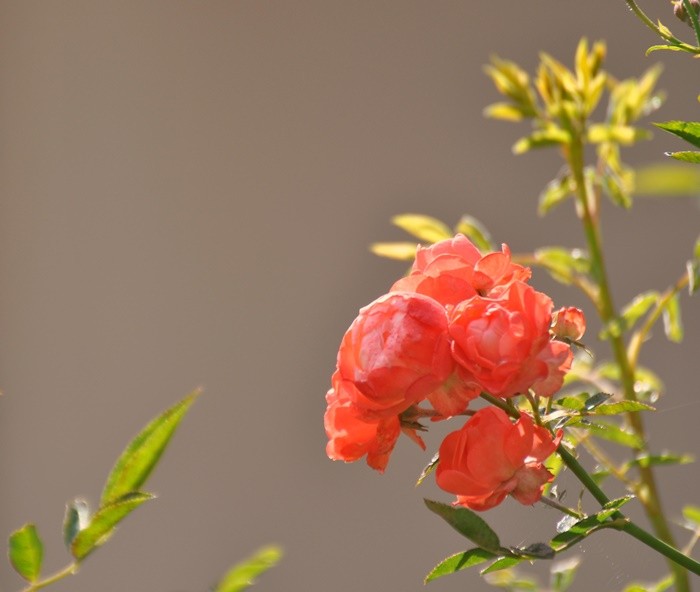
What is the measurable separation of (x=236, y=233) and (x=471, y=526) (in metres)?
1.97

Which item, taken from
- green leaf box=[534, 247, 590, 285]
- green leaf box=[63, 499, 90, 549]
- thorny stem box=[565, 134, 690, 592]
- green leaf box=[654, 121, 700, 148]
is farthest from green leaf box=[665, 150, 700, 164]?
green leaf box=[534, 247, 590, 285]

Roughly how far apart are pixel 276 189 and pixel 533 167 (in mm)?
534

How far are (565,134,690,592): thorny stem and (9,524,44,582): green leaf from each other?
0.39m

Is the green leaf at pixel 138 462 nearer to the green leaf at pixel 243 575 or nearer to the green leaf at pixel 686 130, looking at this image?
the green leaf at pixel 243 575

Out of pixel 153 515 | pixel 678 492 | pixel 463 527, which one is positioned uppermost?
pixel 463 527

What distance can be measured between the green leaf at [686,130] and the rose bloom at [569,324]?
2.8 inches

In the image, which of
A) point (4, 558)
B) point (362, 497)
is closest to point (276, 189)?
point (362, 497)

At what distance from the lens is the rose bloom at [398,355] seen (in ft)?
1.16

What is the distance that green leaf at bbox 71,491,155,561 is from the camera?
337mm

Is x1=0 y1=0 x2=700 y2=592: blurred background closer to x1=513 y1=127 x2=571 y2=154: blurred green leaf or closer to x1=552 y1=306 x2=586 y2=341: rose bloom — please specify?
x1=513 y1=127 x2=571 y2=154: blurred green leaf

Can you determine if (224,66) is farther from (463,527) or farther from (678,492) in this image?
(463,527)

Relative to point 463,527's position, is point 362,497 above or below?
below

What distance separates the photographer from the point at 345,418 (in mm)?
381

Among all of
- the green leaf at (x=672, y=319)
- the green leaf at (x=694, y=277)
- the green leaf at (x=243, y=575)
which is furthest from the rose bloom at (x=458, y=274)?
the green leaf at (x=672, y=319)
